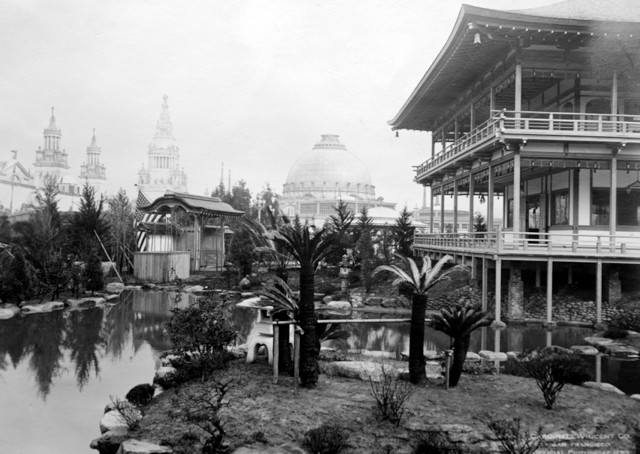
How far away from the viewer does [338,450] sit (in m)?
6.62

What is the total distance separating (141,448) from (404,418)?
3470 millimetres

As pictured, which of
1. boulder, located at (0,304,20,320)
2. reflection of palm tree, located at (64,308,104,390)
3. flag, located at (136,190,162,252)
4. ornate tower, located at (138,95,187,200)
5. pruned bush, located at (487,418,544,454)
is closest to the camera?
pruned bush, located at (487,418,544,454)

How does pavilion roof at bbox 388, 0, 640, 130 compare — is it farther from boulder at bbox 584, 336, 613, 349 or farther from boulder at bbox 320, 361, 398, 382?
boulder at bbox 320, 361, 398, 382

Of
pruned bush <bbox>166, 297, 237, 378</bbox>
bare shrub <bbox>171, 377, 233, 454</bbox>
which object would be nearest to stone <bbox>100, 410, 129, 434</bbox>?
bare shrub <bbox>171, 377, 233, 454</bbox>

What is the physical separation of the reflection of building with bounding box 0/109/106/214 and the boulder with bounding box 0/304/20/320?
54.1ft

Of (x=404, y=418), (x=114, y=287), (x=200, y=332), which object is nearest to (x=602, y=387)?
(x=404, y=418)

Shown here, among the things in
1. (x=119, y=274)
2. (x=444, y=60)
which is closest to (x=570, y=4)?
(x=444, y=60)

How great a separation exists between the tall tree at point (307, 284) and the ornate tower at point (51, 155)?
57976 millimetres

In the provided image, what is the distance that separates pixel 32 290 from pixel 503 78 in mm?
19680

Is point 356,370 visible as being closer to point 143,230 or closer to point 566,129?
point 566,129

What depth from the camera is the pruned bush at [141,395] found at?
9.30m

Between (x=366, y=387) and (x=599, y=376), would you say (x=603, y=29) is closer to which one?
(x=599, y=376)

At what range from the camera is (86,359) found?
523 inches

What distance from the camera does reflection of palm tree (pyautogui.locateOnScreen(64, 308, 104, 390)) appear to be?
12.3m
